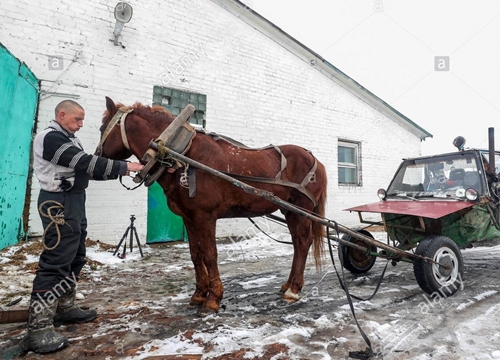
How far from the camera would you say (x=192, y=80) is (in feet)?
24.1

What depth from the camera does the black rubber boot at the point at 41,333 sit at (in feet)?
6.69

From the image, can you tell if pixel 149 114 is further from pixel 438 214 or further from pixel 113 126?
pixel 438 214

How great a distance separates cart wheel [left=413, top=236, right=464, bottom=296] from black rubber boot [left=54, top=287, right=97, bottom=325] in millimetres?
3460

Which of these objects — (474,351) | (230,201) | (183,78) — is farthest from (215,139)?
(183,78)

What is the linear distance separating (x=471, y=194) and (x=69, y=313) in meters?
4.86

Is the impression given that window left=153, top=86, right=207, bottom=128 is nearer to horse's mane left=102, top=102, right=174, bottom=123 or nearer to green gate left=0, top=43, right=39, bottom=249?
green gate left=0, top=43, right=39, bottom=249

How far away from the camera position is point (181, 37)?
729 cm

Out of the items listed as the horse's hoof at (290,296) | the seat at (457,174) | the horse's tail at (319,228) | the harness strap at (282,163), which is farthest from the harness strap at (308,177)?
the seat at (457,174)

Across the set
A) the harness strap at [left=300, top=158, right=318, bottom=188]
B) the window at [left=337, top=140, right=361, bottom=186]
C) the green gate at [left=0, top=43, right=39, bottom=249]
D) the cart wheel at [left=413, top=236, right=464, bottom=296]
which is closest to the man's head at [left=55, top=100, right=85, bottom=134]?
the harness strap at [left=300, top=158, right=318, bottom=188]

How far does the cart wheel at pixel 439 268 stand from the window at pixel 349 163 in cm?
666

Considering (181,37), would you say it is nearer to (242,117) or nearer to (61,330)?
(242,117)

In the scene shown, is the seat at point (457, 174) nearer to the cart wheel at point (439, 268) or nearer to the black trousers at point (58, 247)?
the cart wheel at point (439, 268)

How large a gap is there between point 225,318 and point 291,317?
640mm

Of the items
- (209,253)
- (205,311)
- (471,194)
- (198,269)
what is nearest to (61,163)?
(209,253)
